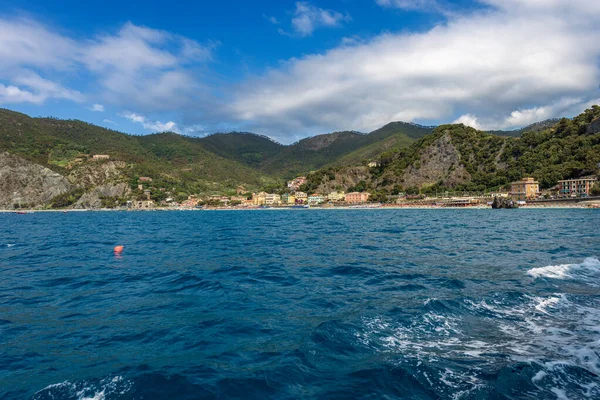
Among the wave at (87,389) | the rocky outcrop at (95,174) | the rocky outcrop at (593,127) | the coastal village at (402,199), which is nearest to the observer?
the wave at (87,389)

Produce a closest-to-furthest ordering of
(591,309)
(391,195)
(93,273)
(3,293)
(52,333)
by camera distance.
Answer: (52,333) → (591,309) → (3,293) → (93,273) → (391,195)

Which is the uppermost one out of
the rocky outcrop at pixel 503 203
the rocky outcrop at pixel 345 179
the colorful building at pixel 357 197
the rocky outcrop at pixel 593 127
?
the rocky outcrop at pixel 593 127

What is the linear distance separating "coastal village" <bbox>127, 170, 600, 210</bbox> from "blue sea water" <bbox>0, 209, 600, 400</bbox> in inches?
3983

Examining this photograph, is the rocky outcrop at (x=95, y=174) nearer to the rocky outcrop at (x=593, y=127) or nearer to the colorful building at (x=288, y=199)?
the colorful building at (x=288, y=199)

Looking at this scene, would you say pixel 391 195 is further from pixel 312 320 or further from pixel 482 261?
pixel 312 320

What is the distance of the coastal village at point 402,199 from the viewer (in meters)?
101

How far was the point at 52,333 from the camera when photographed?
345 inches

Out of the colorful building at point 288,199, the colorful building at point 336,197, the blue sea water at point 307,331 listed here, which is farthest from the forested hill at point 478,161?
the blue sea water at point 307,331

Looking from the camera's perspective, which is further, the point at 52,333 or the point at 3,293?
the point at 3,293

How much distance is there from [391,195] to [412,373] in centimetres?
16388

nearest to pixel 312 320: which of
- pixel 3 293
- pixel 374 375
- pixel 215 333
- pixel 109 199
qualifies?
pixel 215 333

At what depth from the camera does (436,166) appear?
167875 mm

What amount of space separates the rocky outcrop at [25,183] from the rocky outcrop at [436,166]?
174 meters

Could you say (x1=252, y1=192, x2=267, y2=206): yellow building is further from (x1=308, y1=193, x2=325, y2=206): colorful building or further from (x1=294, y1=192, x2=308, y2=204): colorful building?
(x1=308, y1=193, x2=325, y2=206): colorful building
